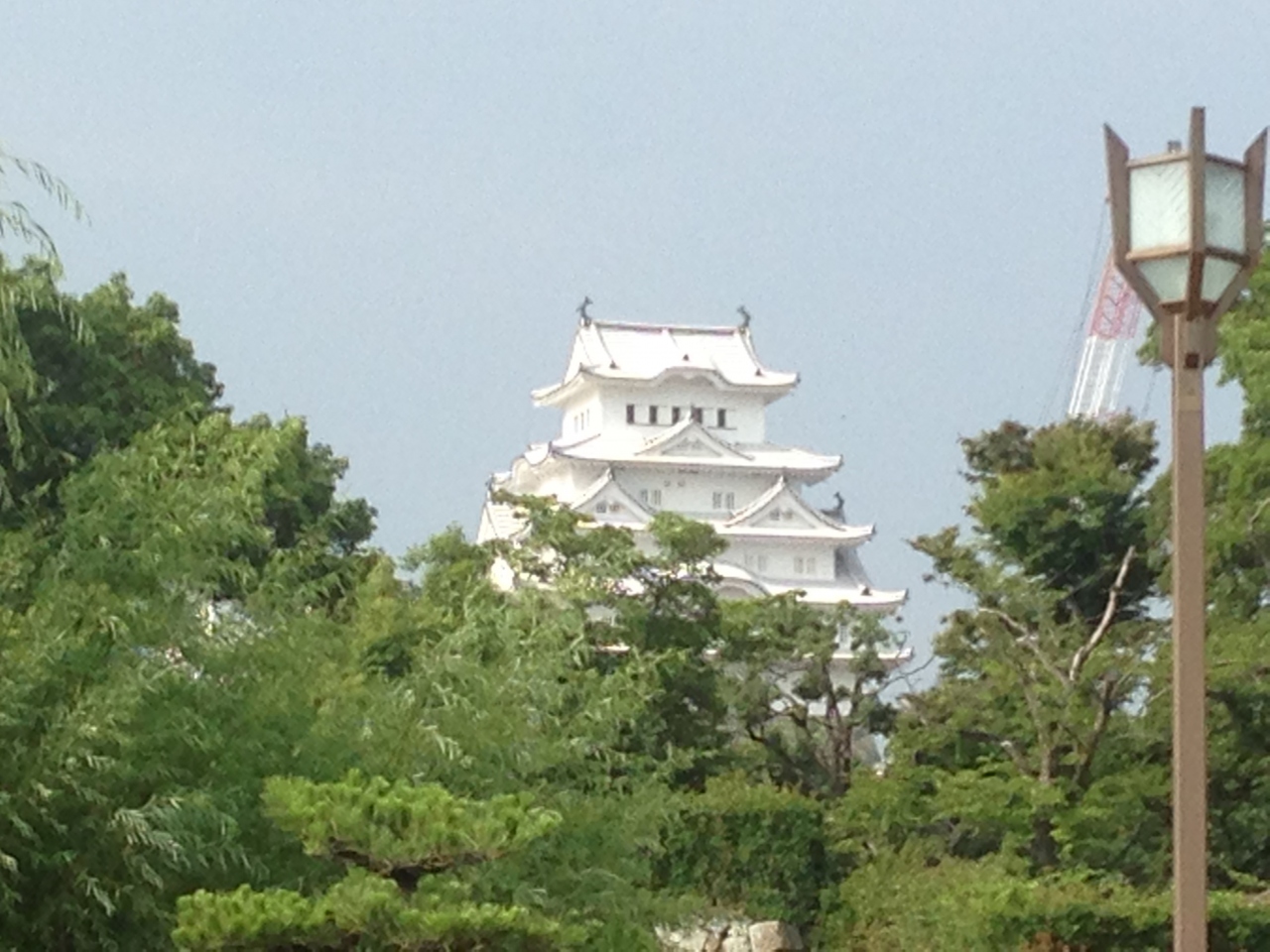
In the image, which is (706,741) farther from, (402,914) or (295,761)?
(402,914)

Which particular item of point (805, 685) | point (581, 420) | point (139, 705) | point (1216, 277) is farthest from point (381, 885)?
point (581, 420)

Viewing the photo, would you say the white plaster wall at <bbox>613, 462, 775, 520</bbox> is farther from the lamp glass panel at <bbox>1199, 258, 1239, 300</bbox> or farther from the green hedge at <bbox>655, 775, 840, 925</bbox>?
the lamp glass panel at <bbox>1199, 258, 1239, 300</bbox>

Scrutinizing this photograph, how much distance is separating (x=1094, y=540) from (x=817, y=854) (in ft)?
14.3

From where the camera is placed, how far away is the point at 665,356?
137 ft

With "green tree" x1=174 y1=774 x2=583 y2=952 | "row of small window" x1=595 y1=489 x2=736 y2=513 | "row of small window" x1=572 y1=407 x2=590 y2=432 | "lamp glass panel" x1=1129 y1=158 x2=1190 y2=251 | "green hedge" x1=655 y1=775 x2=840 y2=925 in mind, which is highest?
"row of small window" x1=572 y1=407 x2=590 y2=432

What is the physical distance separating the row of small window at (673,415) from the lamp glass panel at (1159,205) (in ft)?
122

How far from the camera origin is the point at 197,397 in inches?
719

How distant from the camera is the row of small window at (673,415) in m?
41.7

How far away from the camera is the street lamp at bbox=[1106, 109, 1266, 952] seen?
418cm

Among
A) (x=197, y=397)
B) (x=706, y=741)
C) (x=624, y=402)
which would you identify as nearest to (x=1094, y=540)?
(x=706, y=741)

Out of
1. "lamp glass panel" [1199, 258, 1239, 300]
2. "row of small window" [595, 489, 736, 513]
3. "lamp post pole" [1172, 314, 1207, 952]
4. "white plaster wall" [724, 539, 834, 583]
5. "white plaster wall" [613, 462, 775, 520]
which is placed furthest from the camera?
"white plaster wall" [613, 462, 775, 520]

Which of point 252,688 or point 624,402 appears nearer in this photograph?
point 252,688

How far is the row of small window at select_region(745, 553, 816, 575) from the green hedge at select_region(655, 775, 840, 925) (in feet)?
68.2

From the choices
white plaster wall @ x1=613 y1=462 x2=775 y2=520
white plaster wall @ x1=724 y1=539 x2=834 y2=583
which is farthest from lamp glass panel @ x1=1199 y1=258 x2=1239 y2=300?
white plaster wall @ x1=613 y1=462 x2=775 y2=520
